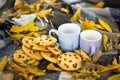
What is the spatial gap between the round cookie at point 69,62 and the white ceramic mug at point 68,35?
4 centimetres

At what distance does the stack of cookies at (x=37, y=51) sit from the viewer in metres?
0.66

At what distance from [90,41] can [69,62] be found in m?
0.08

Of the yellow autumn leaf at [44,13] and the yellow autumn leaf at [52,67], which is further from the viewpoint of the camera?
the yellow autumn leaf at [44,13]

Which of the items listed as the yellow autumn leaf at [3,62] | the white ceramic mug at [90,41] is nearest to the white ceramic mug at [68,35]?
the white ceramic mug at [90,41]

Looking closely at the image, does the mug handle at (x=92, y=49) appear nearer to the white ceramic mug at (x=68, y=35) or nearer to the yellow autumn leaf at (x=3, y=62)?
the white ceramic mug at (x=68, y=35)

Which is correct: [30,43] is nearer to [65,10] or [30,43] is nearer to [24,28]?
[24,28]

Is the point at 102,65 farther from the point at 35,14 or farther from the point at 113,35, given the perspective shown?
the point at 35,14

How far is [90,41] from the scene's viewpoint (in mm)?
668

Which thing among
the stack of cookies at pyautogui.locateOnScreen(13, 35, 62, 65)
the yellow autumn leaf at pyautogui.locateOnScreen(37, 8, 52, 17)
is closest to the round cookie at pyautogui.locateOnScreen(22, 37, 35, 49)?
the stack of cookies at pyautogui.locateOnScreen(13, 35, 62, 65)

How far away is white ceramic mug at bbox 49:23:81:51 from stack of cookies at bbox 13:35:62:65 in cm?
2

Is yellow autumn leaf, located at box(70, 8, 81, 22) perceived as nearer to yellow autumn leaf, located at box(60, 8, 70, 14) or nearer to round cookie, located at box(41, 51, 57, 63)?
yellow autumn leaf, located at box(60, 8, 70, 14)

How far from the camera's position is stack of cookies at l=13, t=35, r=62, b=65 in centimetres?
66

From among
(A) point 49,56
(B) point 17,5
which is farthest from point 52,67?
(B) point 17,5

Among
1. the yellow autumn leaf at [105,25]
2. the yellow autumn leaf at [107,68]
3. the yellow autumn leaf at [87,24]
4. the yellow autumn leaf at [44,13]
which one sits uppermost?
the yellow autumn leaf at [44,13]
